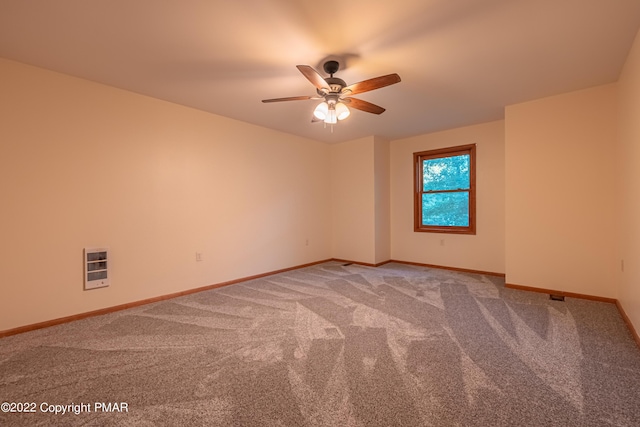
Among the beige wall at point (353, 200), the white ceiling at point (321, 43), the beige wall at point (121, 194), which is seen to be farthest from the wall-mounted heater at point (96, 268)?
the beige wall at point (353, 200)

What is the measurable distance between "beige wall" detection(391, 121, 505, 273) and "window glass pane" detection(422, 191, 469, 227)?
0.72 feet

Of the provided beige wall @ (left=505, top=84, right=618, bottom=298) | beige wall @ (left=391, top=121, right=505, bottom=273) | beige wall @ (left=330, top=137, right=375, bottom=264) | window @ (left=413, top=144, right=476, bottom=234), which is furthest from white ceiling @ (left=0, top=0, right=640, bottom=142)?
beige wall @ (left=330, top=137, right=375, bottom=264)

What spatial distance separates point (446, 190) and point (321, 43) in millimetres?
3598

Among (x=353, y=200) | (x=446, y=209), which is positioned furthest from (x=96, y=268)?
(x=446, y=209)

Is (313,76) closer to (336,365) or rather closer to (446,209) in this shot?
(336,365)

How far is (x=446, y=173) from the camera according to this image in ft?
15.8

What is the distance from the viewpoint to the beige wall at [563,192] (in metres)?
3.05

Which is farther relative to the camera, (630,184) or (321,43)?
(630,184)

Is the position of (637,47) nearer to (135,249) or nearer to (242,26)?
(242,26)

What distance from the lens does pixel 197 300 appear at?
129 inches

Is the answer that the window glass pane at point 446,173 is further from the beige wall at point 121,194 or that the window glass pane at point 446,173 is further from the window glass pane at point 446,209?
the beige wall at point 121,194

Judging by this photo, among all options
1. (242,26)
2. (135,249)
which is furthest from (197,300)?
(242,26)

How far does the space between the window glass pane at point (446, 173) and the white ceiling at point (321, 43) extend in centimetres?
151

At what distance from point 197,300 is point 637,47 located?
4774 millimetres
